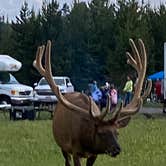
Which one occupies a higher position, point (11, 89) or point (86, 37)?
point (86, 37)

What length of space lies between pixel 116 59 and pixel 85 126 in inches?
1663

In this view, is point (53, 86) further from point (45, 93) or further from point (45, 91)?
point (45, 91)

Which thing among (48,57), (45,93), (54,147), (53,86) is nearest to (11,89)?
(45,93)

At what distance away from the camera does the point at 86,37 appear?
204ft

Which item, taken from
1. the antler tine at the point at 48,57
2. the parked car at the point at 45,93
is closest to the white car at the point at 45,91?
the parked car at the point at 45,93

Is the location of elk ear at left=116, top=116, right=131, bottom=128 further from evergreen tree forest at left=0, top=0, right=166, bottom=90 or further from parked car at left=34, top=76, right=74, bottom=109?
evergreen tree forest at left=0, top=0, right=166, bottom=90

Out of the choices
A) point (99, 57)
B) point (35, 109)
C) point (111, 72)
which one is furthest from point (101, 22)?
point (35, 109)

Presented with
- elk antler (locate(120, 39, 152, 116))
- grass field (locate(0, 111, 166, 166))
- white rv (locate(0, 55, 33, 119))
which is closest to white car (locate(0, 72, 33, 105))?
white rv (locate(0, 55, 33, 119))

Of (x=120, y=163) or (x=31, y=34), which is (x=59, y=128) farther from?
(x=31, y=34)

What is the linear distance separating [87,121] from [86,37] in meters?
52.4

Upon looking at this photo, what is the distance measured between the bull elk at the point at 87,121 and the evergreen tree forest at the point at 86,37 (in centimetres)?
4066

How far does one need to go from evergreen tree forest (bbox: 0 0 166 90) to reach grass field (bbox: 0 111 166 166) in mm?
30223

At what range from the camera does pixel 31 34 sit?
6250 centimetres

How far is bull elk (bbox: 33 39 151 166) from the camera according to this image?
953 cm
